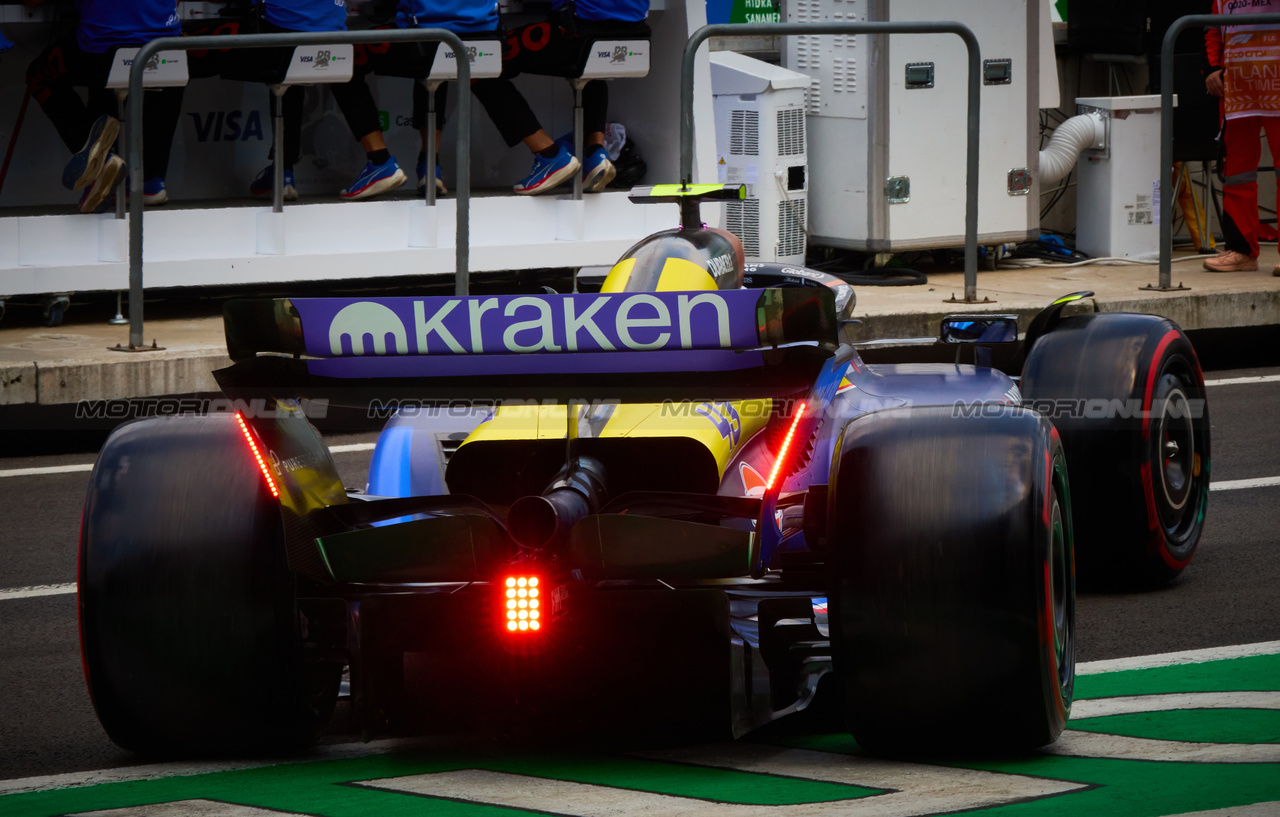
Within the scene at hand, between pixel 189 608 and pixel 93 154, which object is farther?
pixel 93 154

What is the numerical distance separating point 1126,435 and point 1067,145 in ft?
26.8

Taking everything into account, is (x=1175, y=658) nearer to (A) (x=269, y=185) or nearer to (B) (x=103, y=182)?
(B) (x=103, y=182)

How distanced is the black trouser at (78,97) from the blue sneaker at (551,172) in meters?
2.38

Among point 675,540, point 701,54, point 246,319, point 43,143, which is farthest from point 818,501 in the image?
point 43,143

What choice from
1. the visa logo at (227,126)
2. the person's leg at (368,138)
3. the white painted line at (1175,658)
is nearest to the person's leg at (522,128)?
the person's leg at (368,138)

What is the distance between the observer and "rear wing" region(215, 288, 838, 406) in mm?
3750

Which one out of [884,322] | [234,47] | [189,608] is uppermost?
[234,47]

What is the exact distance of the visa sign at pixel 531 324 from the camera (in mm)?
3760

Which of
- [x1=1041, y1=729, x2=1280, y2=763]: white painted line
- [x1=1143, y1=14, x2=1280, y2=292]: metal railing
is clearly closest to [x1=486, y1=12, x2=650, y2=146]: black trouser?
[x1=1143, y1=14, x2=1280, y2=292]: metal railing

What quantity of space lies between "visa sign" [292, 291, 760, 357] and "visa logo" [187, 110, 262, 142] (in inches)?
353

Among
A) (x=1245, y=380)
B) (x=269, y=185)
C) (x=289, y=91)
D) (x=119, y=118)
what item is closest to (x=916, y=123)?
(x=1245, y=380)

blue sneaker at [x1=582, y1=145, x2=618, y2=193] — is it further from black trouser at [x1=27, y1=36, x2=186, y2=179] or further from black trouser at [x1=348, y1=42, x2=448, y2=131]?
black trouser at [x1=27, y1=36, x2=186, y2=179]

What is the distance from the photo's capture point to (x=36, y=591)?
604cm

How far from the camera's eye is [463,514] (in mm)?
3988
